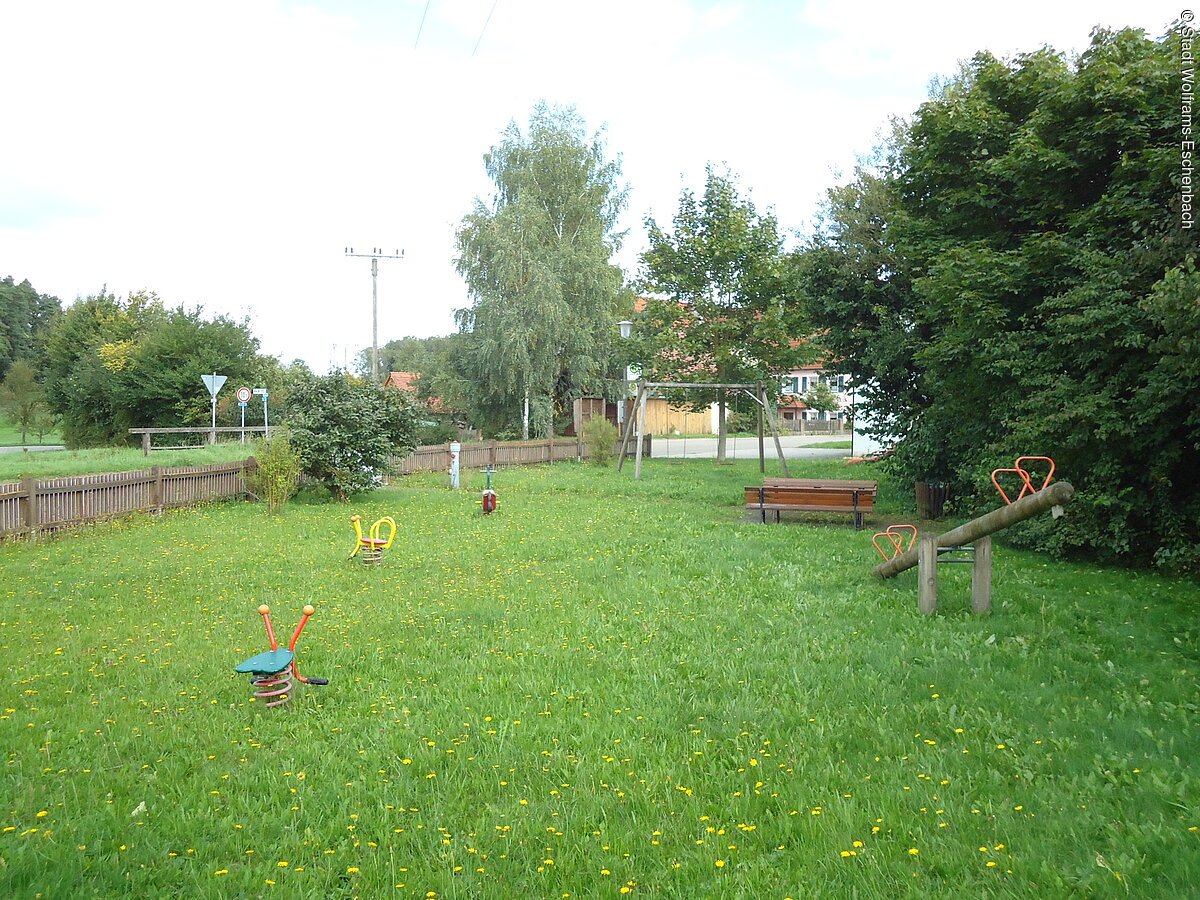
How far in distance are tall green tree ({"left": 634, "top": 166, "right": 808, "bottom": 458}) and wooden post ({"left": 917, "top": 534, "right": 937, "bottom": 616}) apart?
20378 millimetres

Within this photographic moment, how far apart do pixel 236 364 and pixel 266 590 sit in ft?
104

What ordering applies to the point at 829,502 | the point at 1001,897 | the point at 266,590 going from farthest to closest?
the point at 829,502
the point at 266,590
the point at 1001,897

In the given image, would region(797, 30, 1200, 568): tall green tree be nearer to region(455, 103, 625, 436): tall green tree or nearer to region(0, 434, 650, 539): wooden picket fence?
region(0, 434, 650, 539): wooden picket fence

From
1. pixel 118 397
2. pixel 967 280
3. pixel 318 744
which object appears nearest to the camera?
pixel 318 744

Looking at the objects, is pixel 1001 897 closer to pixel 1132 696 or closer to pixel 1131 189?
pixel 1132 696

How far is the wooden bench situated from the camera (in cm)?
1510

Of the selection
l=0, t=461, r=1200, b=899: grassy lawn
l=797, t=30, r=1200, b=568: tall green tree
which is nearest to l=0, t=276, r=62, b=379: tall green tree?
l=797, t=30, r=1200, b=568: tall green tree

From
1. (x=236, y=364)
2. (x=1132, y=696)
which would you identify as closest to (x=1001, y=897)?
(x=1132, y=696)

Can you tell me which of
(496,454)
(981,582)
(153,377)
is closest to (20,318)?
(153,377)

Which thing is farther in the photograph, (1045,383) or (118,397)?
(118,397)

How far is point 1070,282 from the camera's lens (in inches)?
427

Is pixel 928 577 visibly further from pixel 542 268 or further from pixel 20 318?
pixel 20 318

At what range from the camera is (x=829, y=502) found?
15320mm

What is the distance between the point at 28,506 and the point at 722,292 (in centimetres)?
2140
